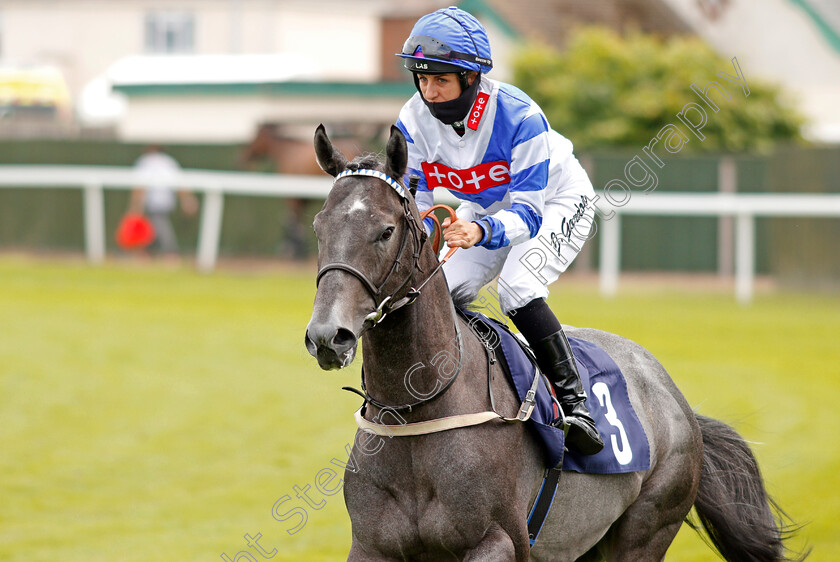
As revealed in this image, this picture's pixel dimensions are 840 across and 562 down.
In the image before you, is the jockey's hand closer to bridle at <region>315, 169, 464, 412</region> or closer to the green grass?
bridle at <region>315, 169, 464, 412</region>

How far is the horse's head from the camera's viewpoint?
9.01 feet

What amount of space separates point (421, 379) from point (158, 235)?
475 inches

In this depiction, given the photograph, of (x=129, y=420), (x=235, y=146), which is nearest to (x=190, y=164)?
(x=235, y=146)

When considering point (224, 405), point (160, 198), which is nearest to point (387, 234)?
point (224, 405)

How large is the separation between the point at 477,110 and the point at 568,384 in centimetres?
87

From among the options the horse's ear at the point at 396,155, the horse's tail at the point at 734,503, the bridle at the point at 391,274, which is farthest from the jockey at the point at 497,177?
the horse's tail at the point at 734,503

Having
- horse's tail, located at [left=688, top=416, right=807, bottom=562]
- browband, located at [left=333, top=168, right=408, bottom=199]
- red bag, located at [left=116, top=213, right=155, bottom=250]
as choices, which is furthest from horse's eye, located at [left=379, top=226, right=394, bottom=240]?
red bag, located at [left=116, top=213, right=155, bottom=250]

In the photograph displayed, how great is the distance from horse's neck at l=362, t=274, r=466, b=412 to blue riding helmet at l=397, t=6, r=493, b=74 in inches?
23.9

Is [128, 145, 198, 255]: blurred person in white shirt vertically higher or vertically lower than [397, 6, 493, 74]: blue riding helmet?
lower

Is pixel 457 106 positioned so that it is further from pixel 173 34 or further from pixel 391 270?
pixel 173 34

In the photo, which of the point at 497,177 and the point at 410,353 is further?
the point at 497,177

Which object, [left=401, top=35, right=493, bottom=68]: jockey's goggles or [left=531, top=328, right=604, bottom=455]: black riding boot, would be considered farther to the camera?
[left=531, top=328, right=604, bottom=455]: black riding boot

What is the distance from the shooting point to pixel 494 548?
10.3ft

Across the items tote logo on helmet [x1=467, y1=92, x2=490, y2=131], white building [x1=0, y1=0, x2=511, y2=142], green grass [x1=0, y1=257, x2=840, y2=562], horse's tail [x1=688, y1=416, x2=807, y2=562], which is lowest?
white building [x1=0, y1=0, x2=511, y2=142]
